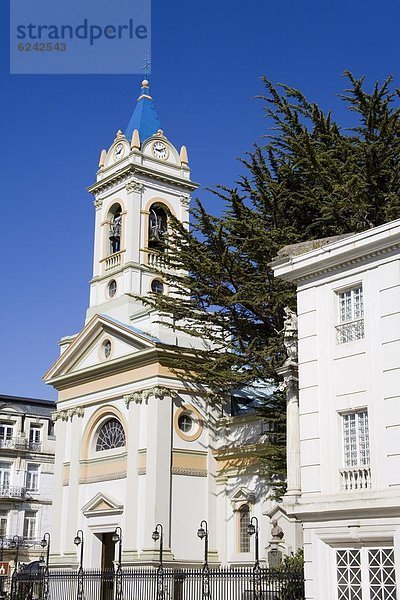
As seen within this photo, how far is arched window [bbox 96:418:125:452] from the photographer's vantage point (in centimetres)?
3681

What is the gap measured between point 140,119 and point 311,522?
98.1ft

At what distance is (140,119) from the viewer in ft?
143

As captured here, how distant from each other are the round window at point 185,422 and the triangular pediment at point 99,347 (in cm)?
313

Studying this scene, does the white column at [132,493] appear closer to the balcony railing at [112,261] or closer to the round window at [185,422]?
the round window at [185,422]

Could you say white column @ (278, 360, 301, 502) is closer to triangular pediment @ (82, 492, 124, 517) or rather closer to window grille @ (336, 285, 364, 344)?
window grille @ (336, 285, 364, 344)

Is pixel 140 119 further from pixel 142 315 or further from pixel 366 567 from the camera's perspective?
pixel 366 567

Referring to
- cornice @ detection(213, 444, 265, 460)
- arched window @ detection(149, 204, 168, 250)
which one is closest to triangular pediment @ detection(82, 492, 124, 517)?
cornice @ detection(213, 444, 265, 460)

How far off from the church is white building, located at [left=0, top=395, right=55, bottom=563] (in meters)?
13.7

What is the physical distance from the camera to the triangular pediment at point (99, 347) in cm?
3572

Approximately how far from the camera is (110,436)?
37.4m

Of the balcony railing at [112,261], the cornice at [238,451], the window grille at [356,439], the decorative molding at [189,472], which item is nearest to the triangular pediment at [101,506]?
the decorative molding at [189,472]

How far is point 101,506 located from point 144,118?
18820 millimetres

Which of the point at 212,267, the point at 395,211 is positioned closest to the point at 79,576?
the point at 212,267

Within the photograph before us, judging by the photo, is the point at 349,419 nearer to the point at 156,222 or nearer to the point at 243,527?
the point at 243,527
